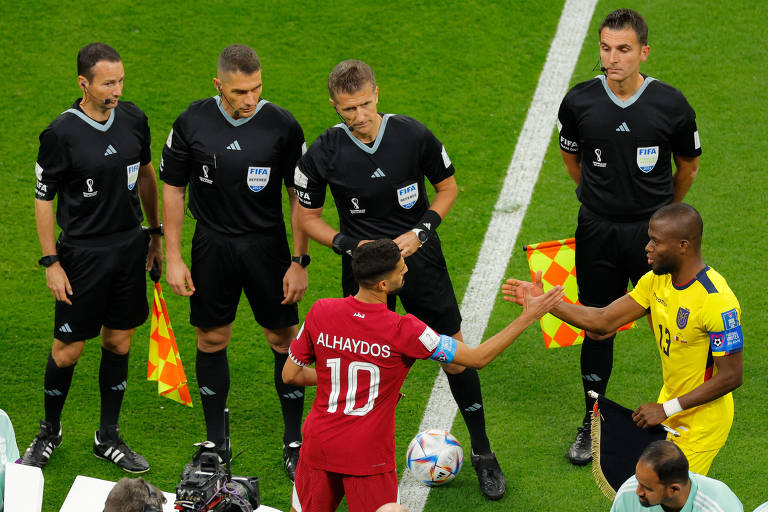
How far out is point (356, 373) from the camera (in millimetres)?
4852

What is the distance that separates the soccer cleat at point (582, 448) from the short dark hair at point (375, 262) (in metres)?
2.13

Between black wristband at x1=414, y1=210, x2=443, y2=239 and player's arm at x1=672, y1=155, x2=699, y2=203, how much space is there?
1.39m

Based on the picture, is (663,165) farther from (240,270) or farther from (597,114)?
(240,270)

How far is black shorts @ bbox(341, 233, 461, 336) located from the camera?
19.4ft

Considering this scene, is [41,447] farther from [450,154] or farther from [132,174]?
[450,154]

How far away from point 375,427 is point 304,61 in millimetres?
5687

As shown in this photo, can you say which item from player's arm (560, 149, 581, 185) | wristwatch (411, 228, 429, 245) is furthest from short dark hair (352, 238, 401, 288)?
player's arm (560, 149, 581, 185)

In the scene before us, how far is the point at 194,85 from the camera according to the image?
9.72m

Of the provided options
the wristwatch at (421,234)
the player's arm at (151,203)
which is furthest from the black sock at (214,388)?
the wristwatch at (421,234)

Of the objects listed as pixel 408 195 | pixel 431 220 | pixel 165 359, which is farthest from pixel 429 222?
pixel 165 359

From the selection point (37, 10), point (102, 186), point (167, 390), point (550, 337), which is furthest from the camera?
point (37, 10)

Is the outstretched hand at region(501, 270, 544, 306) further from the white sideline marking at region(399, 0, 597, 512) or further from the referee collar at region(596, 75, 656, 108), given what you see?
the white sideline marking at region(399, 0, 597, 512)

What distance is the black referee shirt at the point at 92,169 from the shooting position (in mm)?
5957

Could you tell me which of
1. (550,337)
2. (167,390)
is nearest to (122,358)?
(167,390)
